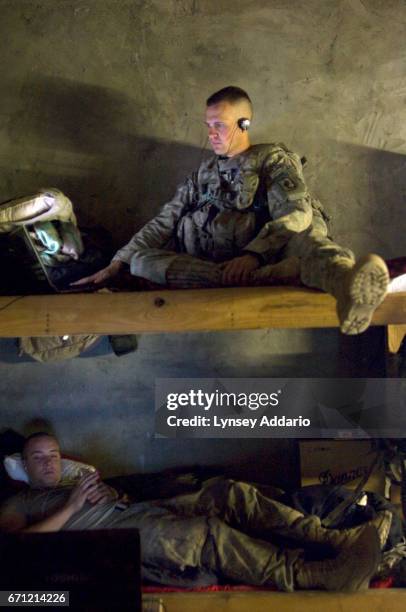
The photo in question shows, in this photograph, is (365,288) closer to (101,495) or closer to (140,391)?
(101,495)

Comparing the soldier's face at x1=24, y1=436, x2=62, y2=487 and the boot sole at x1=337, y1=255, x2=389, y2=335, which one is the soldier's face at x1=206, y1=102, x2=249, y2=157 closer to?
the boot sole at x1=337, y1=255, x2=389, y2=335

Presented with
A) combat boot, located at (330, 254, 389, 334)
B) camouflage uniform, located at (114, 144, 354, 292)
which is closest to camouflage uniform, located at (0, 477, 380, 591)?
camouflage uniform, located at (114, 144, 354, 292)

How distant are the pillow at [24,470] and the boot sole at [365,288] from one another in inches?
61.1

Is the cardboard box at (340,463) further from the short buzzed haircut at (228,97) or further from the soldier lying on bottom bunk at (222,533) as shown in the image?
the short buzzed haircut at (228,97)

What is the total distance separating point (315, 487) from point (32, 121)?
2161mm

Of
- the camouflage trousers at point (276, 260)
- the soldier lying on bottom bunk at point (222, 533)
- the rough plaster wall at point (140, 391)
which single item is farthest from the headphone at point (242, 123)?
the soldier lying on bottom bunk at point (222, 533)

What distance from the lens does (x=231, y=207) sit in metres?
2.97

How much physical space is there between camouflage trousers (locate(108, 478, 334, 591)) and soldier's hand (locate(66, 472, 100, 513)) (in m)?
0.16

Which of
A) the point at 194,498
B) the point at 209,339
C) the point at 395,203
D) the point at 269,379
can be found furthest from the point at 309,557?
the point at 395,203

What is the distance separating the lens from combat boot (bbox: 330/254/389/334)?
2104 mm

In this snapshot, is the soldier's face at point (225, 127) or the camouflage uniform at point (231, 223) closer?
the camouflage uniform at point (231, 223)

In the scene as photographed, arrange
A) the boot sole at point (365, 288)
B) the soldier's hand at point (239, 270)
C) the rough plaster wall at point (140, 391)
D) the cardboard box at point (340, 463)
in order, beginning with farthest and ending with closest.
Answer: the rough plaster wall at point (140, 391), the cardboard box at point (340, 463), the soldier's hand at point (239, 270), the boot sole at point (365, 288)

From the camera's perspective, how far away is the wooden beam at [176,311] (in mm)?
2477

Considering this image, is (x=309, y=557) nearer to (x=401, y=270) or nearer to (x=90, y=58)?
(x=401, y=270)
